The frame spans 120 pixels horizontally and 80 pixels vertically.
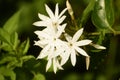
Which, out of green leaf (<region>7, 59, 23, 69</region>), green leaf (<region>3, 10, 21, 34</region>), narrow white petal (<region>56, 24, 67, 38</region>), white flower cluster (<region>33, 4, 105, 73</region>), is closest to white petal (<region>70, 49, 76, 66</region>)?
white flower cluster (<region>33, 4, 105, 73</region>)

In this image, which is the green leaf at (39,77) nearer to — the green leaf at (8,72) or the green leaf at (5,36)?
the green leaf at (8,72)

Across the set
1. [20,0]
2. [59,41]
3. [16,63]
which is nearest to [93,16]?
[59,41]

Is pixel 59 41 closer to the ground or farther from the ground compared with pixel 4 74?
farther from the ground

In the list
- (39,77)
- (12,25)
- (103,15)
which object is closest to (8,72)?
(39,77)

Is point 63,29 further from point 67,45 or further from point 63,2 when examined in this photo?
point 63,2

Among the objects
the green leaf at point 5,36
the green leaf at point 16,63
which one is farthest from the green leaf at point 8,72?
the green leaf at point 5,36

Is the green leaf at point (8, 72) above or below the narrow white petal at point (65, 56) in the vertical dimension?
below

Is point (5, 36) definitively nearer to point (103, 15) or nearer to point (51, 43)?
point (51, 43)

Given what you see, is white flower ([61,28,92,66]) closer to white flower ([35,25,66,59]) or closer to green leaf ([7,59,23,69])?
white flower ([35,25,66,59])
